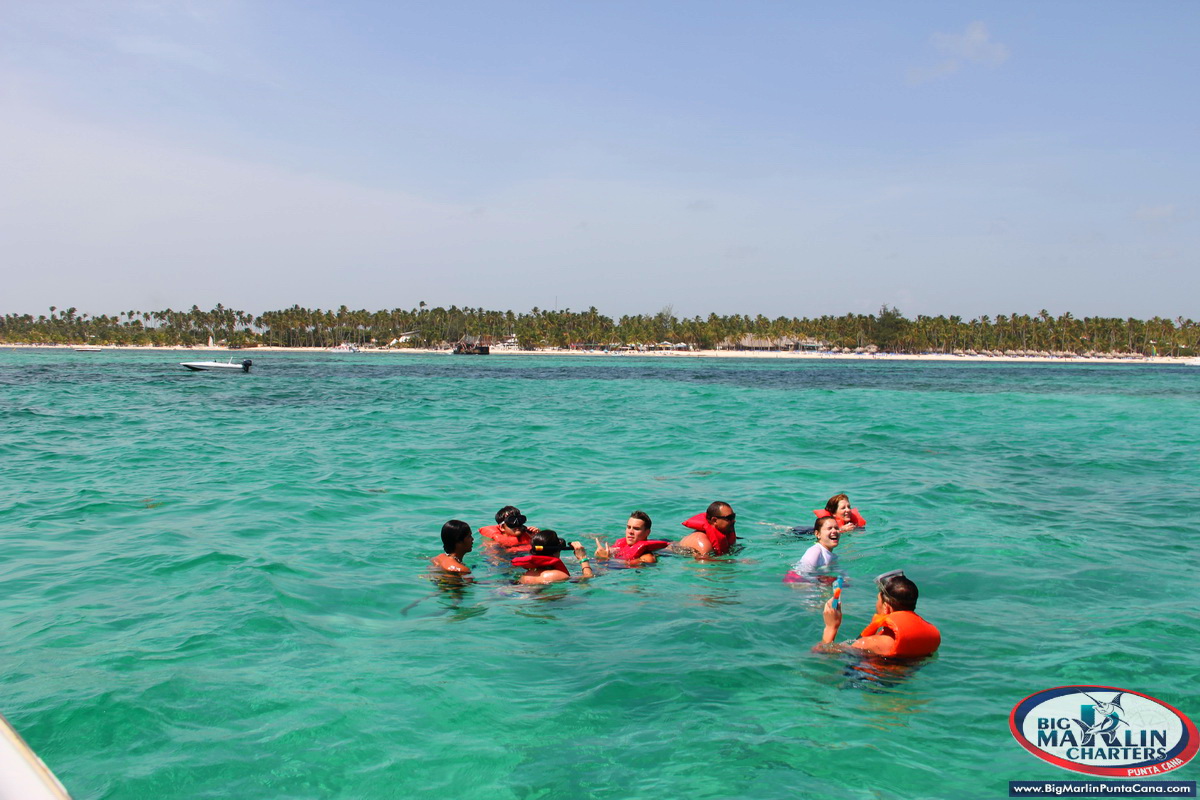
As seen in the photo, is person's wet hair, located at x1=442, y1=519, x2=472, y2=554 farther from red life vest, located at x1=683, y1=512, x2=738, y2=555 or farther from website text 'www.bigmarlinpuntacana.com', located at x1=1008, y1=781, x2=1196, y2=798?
website text 'www.bigmarlinpuntacana.com', located at x1=1008, y1=781, x2=1196, y2=798

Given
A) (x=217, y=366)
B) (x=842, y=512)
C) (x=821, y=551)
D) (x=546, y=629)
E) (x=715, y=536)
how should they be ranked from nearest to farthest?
1. (x=546, y=629)
2. (x=821, y=551)
3. (x=715, y=536)
4. (x=842, y=512)
5. (x=217, y=366)

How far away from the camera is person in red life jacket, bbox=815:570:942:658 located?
6.62m

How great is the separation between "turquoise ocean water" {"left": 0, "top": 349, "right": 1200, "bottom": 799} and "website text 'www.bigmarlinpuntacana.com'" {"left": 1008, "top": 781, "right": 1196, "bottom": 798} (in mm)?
132

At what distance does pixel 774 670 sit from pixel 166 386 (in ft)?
162

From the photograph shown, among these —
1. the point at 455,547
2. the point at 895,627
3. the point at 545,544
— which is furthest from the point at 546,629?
the point at 895,627

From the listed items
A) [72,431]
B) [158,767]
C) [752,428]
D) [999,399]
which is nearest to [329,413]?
[72,431]

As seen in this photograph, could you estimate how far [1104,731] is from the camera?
559 cm

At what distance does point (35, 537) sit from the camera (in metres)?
11.2

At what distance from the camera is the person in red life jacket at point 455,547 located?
938 cm

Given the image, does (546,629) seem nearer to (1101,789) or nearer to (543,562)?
(543,562)

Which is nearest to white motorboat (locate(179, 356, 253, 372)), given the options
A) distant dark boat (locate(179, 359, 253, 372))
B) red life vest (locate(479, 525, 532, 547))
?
distant dark boat (locate(179, 359, 253, 372))

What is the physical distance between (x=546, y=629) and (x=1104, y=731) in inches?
186

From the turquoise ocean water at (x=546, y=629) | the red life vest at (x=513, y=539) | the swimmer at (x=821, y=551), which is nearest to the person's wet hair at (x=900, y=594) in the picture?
the turquoise ocean water at (x=546, y=629)

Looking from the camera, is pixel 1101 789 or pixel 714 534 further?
pixel 714 534
